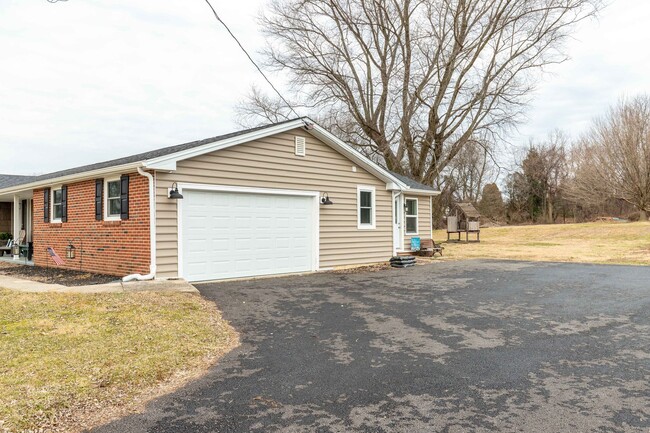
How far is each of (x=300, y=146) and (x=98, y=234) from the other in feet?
18.6

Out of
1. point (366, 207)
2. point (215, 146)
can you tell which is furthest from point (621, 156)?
point (215, 146)

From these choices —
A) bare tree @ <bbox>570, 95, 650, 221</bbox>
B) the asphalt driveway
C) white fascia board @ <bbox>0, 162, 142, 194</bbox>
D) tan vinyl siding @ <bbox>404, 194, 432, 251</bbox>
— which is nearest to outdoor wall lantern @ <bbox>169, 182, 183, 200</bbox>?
white fascia board @ <bbox>0, 162, 142, 194</bbox>

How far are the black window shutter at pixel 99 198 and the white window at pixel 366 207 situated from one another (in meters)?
7.27

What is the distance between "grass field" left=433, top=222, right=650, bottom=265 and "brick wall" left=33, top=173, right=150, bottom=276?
1211 centimetres

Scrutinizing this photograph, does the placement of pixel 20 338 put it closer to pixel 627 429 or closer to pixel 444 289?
pixel 627 429

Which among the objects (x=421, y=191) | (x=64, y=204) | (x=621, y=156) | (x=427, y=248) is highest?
(x=621, y=156)

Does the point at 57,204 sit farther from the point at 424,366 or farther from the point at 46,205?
the point at 424,366

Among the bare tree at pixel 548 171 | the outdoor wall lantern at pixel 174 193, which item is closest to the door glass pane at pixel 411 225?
the outdoor wall lantern at pixel 174 193

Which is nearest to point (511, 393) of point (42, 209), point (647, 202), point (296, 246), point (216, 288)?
point (216, 288)

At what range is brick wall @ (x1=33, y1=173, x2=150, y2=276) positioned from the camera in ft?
31.9

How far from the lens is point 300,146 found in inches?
492

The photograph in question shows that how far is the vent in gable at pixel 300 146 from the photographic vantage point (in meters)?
12.4

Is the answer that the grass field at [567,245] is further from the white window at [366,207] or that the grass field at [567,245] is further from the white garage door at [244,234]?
the white garage door at [244,234]

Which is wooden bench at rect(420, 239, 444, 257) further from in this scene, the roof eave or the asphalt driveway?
the asphalt driveway
